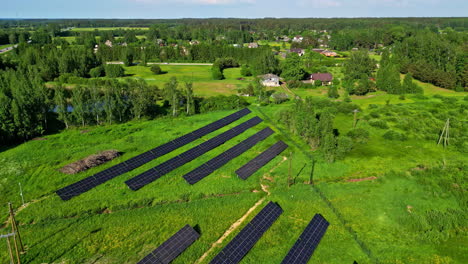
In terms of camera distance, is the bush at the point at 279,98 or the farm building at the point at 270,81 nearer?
the bush at the point at 279,98

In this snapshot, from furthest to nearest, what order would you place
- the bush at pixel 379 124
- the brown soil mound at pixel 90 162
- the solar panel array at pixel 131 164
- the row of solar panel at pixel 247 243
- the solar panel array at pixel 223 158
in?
the bush at pixel 379 124 → the brown soil mound at pixel 90 162 → the solar panel array at pixel 223 158 → the solar panel array at pixel 131 164 → the row of solar panel at pixel 247 243

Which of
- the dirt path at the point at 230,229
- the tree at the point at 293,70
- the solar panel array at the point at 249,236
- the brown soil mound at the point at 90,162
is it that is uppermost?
the tree at the point at 293,70

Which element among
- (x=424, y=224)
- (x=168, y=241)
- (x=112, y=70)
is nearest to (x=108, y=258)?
(x=168, y=241)

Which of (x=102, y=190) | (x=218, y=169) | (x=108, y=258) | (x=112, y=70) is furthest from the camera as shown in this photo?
Answer: (x=112, y=70)

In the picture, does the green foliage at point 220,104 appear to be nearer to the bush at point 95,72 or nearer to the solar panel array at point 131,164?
the solar panel array at point 131,164

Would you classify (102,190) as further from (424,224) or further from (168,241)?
(424,224)

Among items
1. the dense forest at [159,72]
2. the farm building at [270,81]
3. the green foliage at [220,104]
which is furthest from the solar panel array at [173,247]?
the farm building at [270,81]

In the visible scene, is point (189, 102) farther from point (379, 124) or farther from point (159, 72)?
point (159, 72)
